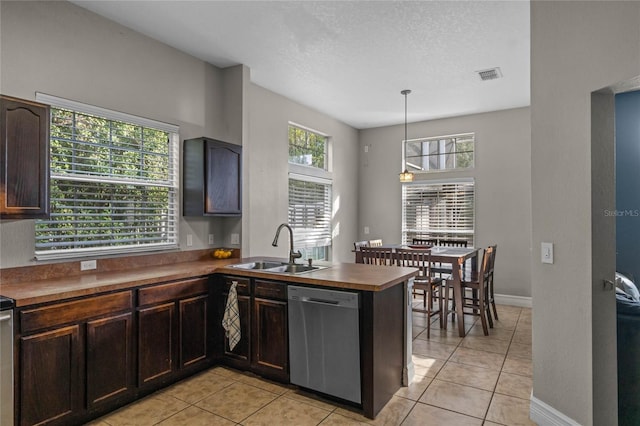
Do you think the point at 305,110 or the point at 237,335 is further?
the point at 305,110

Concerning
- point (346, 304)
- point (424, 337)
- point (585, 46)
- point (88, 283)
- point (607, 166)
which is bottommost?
point (424, 337)

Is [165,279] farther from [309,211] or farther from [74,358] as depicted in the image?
[309,211]

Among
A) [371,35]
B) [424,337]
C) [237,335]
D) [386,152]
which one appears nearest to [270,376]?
[237,335]

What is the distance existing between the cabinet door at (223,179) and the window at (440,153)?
11.6 feet

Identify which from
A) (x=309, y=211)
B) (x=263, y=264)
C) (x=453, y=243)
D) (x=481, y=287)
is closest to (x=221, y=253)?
(x=263, y=264)

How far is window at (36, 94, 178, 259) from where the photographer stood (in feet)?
9.05

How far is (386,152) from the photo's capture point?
664 centimetres

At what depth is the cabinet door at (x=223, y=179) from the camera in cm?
359

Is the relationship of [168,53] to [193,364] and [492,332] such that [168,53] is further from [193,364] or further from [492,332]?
[492,332]

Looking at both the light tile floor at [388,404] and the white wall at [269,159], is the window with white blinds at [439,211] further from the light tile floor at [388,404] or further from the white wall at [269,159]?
the light tile floor at [388,404]

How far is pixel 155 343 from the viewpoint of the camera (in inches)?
109

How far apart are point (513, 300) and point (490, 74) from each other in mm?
3361

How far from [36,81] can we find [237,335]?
2.46m

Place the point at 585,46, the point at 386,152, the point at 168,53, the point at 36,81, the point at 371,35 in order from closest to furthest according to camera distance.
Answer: the point at 585,46, the point at 36,81, the point at 371,35, the point at 168,53, the point at 386,152
